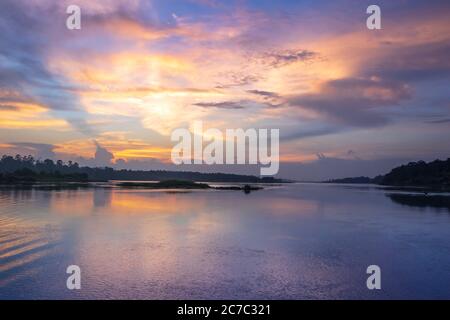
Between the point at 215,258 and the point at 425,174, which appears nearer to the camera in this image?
the point at 215,258

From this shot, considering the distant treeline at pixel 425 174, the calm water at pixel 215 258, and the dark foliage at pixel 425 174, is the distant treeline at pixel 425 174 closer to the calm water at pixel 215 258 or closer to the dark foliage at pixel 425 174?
the dark foliage at pixel 425 174

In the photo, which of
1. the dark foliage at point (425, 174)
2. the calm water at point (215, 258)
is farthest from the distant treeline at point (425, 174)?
the calm water at point (215, 258)

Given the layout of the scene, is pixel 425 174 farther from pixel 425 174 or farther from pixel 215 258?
pixel 215 258

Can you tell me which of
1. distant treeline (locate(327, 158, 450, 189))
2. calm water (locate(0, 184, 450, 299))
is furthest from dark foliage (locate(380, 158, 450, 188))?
calm water (locate(0, 184, 450, 299))

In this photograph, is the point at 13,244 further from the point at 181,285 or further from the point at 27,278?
the point at 181,285

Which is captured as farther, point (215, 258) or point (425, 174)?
point (425, 174)

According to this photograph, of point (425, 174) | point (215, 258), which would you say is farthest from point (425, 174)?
point (215, 258)

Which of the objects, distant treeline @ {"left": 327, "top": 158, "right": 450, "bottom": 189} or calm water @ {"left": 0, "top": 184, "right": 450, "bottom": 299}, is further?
distant treeline @ {"left": 327, "top": 158, "right": 450, "bottom": 189}

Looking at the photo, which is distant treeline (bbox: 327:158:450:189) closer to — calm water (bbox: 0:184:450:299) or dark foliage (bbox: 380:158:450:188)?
dark foliage (bbox: 380:158:450:188)

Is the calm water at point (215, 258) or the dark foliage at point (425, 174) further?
the dark foliage at point (425, 174)

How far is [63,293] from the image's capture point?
13.7 meters
